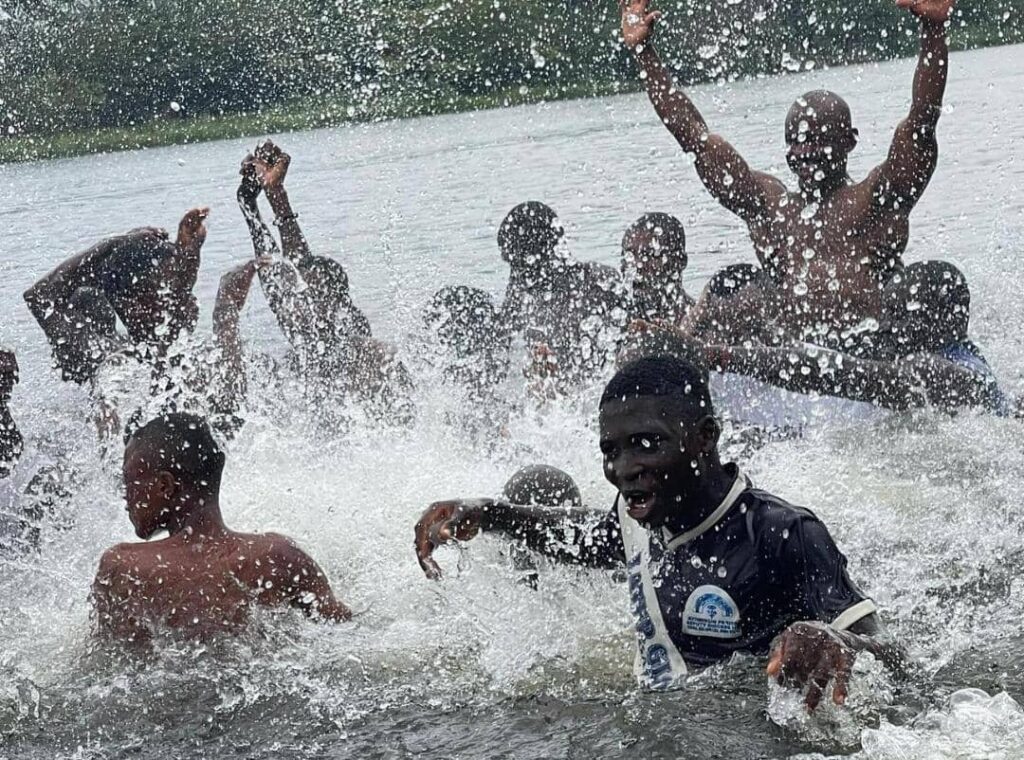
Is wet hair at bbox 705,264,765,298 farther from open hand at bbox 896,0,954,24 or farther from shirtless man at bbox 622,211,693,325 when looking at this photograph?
open hand at bbox 896,0,954,24

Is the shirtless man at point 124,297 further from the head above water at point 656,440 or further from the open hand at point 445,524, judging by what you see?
the head above water at point 656,440

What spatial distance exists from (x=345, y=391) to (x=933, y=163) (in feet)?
10.4

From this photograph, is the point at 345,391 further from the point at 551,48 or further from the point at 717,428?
the point at 551,48

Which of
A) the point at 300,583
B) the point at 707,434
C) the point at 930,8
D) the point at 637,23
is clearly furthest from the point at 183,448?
the point at 930,8

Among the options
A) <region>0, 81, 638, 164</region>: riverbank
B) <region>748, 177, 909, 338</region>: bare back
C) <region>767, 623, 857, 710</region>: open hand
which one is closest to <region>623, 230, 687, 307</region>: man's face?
<region>748, 177, 909, 338</region>: bare back

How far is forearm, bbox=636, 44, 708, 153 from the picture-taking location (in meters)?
6.87

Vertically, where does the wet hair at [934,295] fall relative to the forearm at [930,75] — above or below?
below

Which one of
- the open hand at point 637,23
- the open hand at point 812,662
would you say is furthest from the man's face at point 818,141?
the open hand at point 812,662

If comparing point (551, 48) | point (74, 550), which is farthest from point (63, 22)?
point (74, 550)

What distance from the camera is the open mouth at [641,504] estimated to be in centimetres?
357

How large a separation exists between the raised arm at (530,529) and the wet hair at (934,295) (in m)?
3.05

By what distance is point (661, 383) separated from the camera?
11.9 feet

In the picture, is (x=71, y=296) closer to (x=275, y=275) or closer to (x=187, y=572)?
(x=275, y=275)

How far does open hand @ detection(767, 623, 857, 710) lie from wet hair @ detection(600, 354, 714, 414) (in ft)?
2.39
